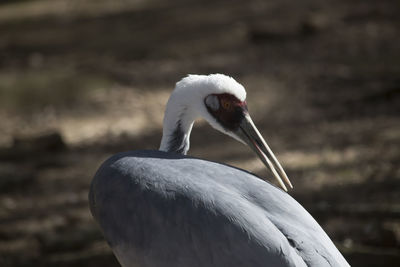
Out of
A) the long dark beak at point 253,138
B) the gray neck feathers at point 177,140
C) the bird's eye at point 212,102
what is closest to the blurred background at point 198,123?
the long dark beak at point 253,138

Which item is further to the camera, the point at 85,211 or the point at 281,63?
the point at 281,63

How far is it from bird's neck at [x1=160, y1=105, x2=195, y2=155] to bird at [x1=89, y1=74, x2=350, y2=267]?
196 mm

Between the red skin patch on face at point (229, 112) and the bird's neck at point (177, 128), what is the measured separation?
0.51 ft

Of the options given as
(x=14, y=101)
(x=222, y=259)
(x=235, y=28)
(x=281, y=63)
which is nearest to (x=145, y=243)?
(x=222, y=259)

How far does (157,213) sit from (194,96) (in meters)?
0.78

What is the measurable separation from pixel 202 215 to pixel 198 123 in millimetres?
4200

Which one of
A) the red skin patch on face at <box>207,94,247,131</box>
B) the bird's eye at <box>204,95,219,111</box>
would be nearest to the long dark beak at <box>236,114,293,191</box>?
the red skin patch on face at <box>207,94,247,131</box>

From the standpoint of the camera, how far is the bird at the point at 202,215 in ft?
9.93

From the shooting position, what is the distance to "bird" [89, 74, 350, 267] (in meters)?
3.03

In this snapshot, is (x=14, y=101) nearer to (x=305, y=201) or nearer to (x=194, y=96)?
(x=305, y=201)

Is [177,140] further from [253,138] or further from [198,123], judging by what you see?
[198,123]

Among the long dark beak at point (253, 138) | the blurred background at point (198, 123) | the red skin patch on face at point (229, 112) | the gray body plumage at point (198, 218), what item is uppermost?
the red skin patch on face at point (229, 112)

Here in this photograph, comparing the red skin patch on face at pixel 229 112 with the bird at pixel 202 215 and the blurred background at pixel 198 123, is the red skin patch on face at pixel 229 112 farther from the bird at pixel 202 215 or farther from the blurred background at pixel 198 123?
the blurred background at pixel 198 123

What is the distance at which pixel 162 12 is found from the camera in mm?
11453
